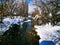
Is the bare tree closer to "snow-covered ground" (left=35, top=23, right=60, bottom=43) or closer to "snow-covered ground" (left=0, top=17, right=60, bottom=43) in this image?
"snow-covered ground" (left=0, top=17, right=60, bottom=43)

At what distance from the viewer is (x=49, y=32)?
1526mm

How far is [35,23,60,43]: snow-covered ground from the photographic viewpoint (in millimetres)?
1512

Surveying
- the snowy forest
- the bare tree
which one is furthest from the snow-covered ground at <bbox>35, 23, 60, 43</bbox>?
the bare tree

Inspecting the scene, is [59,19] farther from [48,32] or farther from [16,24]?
[16,24]

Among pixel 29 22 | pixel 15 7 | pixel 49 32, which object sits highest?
pixel 15 7

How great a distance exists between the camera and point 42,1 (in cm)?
156

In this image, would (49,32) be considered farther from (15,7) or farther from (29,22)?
(15,7)

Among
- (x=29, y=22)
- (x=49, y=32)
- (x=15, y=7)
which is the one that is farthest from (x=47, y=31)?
(x=15, y=7)

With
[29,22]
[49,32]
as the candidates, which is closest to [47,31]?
[49,32]

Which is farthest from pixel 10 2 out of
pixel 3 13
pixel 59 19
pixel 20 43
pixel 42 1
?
pixel 59 19

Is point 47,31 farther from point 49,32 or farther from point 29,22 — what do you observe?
point 29,22

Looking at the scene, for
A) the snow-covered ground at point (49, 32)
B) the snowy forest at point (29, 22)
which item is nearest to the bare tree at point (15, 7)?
the snowy forest at point (29, 22)

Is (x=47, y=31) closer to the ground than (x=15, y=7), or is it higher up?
closer to the ground

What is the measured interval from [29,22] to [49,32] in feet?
0.79
